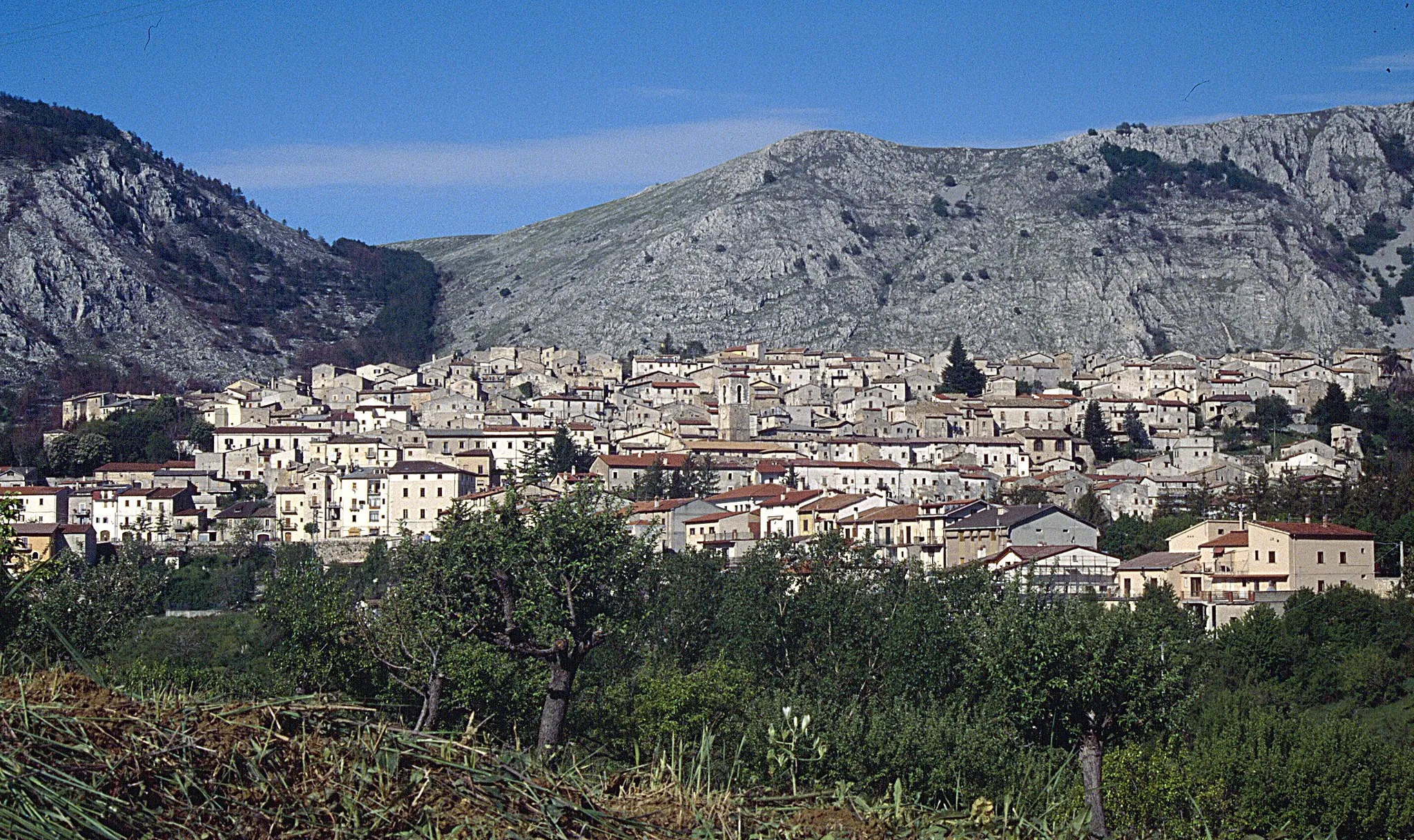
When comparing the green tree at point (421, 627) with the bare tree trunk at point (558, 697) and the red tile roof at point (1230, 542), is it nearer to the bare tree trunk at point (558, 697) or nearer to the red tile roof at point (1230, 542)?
the bare tree trunk at point (558, 697)

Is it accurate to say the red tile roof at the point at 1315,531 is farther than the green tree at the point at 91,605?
Yes

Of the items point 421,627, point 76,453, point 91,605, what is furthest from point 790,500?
point 421,627

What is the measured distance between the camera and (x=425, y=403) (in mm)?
103125

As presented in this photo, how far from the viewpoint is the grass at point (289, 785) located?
5.58m

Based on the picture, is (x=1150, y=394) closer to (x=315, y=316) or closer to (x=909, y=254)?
(x=909, y=254)

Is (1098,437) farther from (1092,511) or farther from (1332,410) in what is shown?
(1092,511)

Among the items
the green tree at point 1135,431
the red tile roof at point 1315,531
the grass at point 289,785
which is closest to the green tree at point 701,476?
the red tile roof at point 1315,531

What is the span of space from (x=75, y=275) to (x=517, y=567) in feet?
461

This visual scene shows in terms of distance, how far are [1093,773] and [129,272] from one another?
499 ft

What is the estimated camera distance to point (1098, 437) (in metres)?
94.4

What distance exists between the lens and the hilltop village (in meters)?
64.4

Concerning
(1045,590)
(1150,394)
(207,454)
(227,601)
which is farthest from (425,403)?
(1045,590)

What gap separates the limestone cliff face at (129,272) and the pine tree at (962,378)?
6770cm

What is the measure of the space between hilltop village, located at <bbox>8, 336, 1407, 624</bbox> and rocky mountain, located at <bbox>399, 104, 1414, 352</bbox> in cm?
3812
